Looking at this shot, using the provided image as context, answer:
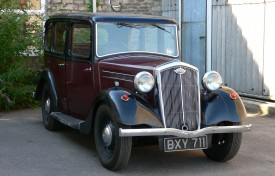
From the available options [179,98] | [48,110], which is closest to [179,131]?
[179,98]

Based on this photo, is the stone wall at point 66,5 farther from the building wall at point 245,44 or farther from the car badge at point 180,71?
the car badge at point 180,71

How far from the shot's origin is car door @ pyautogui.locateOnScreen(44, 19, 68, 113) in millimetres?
7814

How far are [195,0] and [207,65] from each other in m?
1.58

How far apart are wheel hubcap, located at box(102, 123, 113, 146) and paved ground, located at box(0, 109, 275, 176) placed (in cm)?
33

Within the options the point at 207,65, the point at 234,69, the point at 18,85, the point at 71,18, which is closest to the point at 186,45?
the point at 207,65

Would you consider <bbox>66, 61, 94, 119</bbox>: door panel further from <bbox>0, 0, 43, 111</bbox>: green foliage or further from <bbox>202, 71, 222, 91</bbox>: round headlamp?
<bbox>0, 0, 43, 111</bbox>: green foliage

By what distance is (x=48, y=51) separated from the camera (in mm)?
8555

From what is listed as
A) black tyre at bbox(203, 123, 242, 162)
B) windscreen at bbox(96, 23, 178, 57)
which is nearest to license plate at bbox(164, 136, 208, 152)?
black tyre at bbox(203, 123, 242, 162)

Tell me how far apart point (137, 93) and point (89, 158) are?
1.17 metres

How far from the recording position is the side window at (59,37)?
7899mm

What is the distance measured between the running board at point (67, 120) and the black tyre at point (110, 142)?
0.64 meters

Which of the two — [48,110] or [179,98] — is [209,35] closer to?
[48,110]

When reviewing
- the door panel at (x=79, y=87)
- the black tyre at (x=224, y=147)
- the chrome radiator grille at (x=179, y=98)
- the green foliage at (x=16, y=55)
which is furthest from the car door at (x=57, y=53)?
the black tyre at (x=224, y=147)

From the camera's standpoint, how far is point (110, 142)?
19.7 feet
